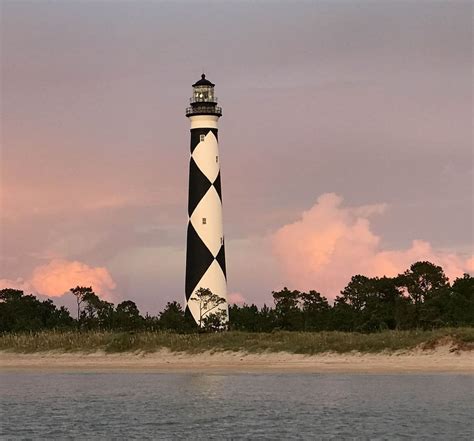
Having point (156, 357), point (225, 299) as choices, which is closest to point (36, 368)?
point (156, 357)

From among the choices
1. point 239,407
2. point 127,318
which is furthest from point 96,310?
point 239,407

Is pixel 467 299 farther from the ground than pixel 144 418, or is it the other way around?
pixel 467 299

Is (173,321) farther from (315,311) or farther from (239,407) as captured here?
(239,407)

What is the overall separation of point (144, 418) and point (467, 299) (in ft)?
115

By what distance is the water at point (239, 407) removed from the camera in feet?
103

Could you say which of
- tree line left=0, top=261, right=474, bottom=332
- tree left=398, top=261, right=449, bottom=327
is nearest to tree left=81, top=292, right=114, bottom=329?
tree line left=0, top=261, right=474, bottom=332

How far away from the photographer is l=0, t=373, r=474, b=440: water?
3145 centimetres

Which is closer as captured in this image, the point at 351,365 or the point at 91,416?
the point at 91,416

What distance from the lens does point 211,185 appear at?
63500mm

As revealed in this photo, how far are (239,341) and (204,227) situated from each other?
32.9 ft

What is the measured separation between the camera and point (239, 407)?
37.8 metres

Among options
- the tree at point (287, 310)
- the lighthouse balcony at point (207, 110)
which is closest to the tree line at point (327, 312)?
the tree at point (287, 310)

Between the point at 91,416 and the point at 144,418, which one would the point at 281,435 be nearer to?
the point at 144,418

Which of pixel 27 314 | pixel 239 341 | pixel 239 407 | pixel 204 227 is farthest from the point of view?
pixel 27 314
